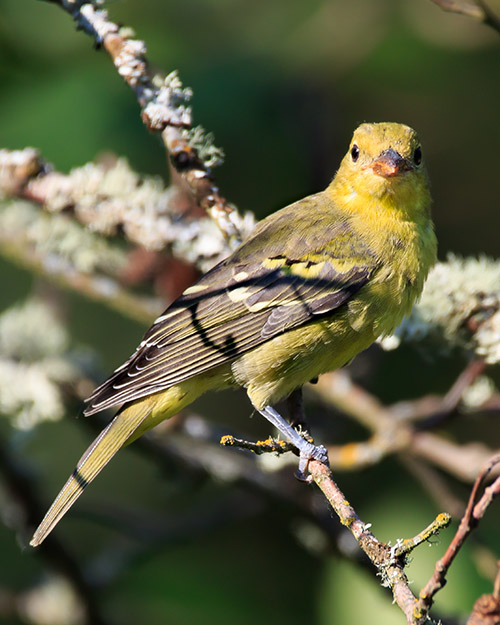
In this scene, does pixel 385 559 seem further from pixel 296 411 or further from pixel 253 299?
pixel 253 299

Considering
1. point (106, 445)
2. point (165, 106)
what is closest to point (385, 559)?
point (106, 445)

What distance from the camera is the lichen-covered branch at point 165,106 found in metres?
2.80

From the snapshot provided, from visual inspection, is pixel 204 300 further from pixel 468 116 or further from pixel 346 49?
pixel 468 116

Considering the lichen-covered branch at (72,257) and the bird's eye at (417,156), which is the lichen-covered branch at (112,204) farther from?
the bird's eye at (417,156)

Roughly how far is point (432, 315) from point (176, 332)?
3.06ft

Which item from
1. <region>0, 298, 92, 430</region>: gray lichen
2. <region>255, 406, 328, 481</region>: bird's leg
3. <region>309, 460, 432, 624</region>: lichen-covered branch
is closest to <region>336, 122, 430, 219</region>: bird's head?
<region>255, 406, 328, 481</region>: bird's leg

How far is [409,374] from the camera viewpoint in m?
5.00

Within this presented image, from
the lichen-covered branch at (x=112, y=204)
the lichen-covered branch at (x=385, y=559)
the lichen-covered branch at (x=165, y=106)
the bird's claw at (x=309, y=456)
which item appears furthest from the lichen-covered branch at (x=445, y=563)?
the lichen-covered branch at (x=112, y=204)

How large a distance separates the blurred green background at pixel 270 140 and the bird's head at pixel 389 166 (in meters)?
1.16

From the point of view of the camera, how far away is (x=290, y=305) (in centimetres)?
298

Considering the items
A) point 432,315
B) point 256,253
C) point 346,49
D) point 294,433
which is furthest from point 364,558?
point 346,49

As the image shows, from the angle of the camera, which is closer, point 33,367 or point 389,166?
point 389,166

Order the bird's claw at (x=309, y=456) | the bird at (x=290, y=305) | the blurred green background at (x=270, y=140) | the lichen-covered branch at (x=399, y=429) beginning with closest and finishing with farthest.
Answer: the bird's claw at (x=309, y=456), the bird at (x=290, y=305), the lichen-covered branch at (x=399, y=429), the blurred green background at (x=270, y=140)

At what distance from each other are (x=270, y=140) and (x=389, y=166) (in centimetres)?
174
